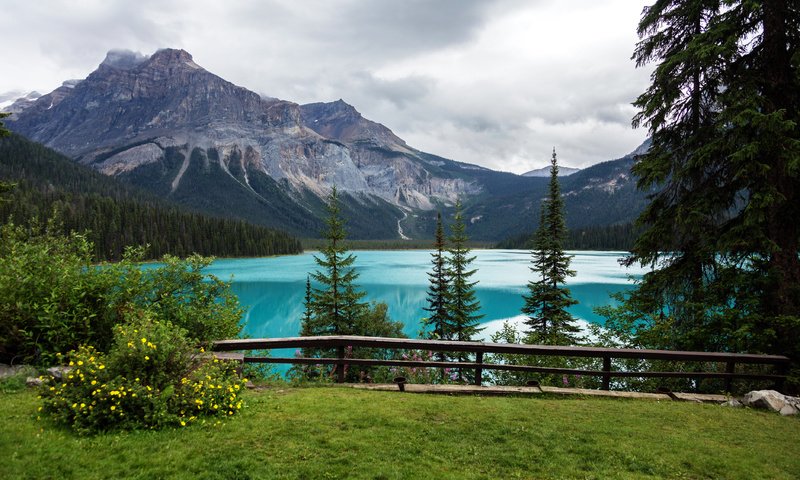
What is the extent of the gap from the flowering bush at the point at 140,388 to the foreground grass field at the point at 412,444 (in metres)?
0.30

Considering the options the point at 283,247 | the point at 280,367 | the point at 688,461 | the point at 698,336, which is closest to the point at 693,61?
the point at 698,336

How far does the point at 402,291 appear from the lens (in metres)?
67.2

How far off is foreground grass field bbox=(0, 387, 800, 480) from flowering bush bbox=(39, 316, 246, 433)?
30 centimetres

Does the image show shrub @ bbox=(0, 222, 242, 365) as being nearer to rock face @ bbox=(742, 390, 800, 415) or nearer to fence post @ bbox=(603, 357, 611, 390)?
fence post @ bbox=(603, 357, 611, 390)

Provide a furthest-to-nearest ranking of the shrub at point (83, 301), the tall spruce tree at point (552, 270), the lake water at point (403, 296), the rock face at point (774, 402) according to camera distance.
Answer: the lake water at point (403, 296) < the tall spruce tree at point (552, 270) < the rock face at point (774, 402) < the shrub at point (83, 301)

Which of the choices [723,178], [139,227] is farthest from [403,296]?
[139,227]

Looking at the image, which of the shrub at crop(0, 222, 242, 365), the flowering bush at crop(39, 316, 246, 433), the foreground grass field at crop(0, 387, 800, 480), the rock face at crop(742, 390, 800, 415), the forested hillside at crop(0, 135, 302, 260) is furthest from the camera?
the forested hillside at crop(0, 135, 302, 260)

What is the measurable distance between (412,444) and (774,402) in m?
8.42

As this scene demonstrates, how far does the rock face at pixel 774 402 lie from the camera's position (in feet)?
28.6

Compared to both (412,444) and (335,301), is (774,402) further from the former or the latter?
(335,301)

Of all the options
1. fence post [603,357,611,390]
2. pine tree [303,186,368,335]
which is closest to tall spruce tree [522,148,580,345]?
pine tree [303,186,368,335]

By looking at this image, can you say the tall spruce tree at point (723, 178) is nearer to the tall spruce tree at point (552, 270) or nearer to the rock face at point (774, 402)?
the rock face at point (774, 402)

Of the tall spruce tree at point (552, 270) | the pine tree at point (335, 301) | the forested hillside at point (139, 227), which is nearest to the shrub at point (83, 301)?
the pine tree at point (335, 301)

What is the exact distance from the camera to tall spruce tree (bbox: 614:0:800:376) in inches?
404
